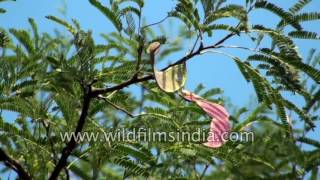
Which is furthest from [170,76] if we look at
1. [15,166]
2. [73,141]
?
[15,166]

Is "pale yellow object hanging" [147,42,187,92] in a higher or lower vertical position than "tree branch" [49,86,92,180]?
higher

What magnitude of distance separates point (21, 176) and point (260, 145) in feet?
6.38

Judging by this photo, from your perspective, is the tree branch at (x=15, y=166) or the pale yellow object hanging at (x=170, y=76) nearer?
the pale yellow object hanging at (x=170, y=76)

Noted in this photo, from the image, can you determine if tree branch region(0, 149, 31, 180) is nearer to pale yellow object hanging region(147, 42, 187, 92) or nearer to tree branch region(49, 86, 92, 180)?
tree branch region(49, 86, 92, 180)

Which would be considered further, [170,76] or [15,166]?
[15,166]

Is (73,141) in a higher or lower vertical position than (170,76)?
lower

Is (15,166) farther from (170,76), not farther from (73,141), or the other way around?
(170,76)

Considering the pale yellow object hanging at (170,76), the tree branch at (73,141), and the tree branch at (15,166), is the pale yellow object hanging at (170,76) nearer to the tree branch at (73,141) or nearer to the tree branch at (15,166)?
the tree branch at (73,141)

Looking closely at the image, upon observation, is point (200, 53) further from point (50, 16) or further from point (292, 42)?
point (50, 16)

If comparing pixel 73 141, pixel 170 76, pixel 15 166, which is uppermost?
pixel 170 76

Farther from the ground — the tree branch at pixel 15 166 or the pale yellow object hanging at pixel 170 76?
the pale yellow object hanging at pixel 170 76

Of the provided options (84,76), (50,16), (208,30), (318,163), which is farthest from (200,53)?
(50,16)

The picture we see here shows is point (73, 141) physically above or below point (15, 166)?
above

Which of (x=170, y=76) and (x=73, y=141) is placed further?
(x=73, y=141)
